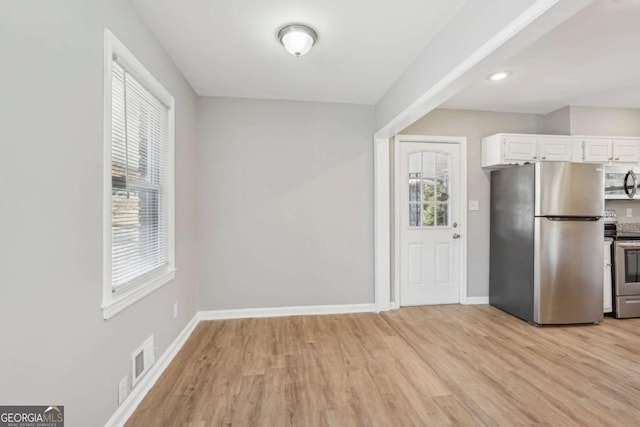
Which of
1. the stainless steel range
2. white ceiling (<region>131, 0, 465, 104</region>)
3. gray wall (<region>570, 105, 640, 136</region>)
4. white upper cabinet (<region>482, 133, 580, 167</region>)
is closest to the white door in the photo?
white upper cabinet (<region>482, 133, 580, 167</region>)

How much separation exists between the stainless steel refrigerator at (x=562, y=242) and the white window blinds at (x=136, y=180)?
3.68 m

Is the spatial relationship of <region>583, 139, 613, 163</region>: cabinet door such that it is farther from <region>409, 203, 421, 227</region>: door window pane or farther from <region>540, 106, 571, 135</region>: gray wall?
<region>409, 203, 421, 227</region>: door window pane

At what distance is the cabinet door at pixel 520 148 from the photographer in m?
3.67

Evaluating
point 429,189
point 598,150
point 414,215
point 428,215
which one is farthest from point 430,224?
point 598,150

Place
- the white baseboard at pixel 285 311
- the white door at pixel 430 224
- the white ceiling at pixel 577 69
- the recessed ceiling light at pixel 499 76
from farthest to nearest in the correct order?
the white door at pixel 430 224, the white baseboard at pixel 285 311, the recessed ceiling light at pixel 499 76, the white ceiling at pixel 577 69

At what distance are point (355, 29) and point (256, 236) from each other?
7.63ft

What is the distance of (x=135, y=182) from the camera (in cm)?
204

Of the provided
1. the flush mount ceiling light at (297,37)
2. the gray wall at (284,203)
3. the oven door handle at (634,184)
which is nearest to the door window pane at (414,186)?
the gray wall at (284,203)

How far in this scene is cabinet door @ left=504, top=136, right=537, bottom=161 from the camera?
367cm

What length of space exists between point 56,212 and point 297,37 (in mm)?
1801

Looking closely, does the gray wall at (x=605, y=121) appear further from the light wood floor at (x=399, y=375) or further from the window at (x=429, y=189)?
the light wood floor at (x=399, y=375)

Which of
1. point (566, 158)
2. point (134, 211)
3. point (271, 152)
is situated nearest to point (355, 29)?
point (271, 152)

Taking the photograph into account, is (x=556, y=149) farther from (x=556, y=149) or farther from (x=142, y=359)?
(x=142, y=359)

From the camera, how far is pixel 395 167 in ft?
12.4
